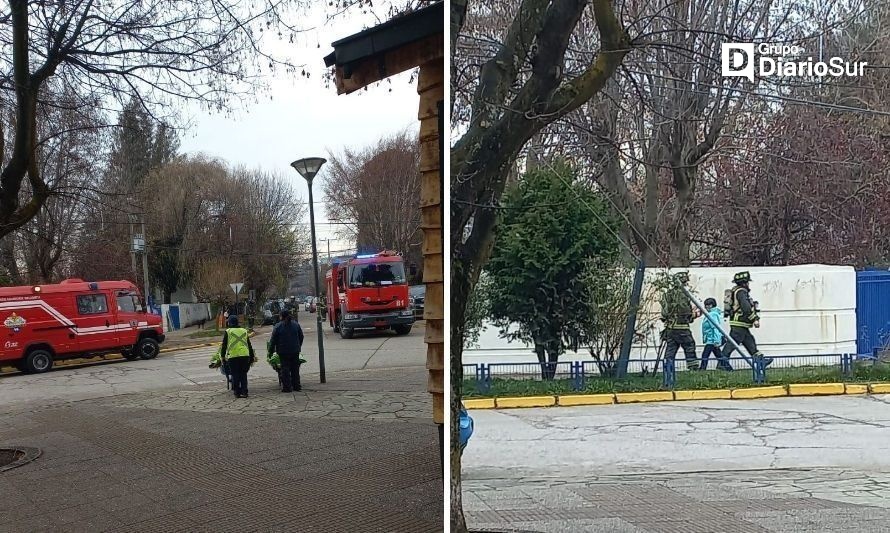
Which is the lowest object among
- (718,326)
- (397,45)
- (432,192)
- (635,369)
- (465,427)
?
(465,427)

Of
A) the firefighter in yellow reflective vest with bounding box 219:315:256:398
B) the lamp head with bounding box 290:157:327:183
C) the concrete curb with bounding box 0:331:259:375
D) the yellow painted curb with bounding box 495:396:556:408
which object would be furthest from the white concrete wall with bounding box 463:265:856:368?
the concrete curb with bounding box 0:331:259:375

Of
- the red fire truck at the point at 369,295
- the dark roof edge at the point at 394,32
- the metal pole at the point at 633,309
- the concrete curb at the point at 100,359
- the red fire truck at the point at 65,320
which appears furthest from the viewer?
the concrete curb at the point at 100,359

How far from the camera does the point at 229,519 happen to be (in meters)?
2.37

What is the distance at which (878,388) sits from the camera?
2039mm

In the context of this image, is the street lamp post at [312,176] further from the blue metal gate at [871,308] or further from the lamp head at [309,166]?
the blue metal gate at [871,308]

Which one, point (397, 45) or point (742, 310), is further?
point (742, 310)

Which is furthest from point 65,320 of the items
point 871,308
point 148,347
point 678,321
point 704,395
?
point 871,308

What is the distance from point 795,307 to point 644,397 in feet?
1.62

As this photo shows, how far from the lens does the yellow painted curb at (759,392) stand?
202 cm

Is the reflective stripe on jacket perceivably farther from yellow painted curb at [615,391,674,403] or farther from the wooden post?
the wooden post

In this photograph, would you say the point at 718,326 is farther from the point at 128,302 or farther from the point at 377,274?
the point at 128,302

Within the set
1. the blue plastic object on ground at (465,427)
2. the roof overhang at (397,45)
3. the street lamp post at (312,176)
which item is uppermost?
the roof overhang at (397,45)

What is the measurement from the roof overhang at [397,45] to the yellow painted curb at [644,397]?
1102 millimetres

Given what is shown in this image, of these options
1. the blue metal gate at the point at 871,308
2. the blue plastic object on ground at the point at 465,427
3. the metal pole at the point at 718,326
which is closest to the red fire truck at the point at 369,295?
the blue plastic object on ground at the point at 465,427
